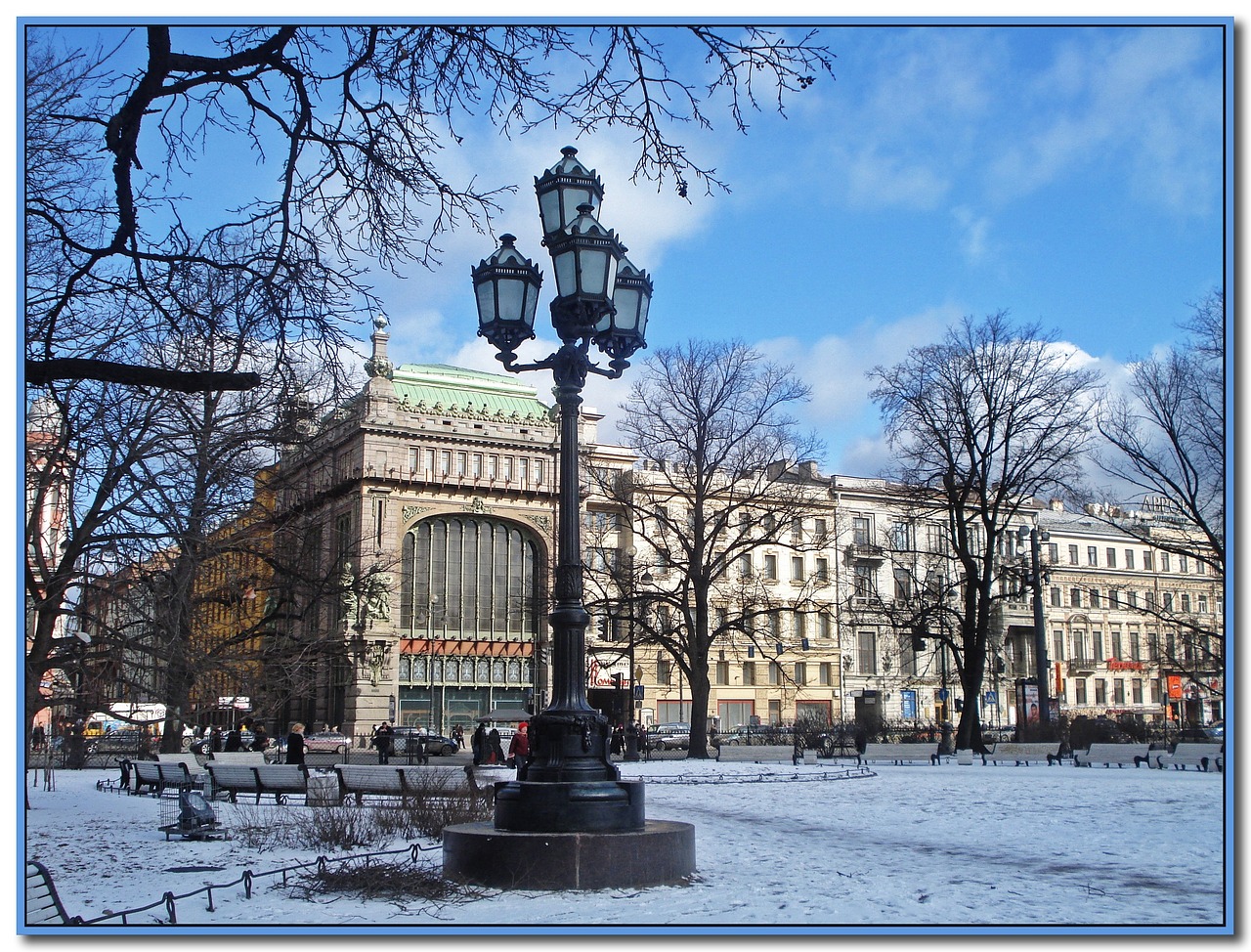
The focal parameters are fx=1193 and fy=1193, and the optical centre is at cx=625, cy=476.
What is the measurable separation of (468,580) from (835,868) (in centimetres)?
5971

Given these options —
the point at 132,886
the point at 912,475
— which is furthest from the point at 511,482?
the point at 132,886

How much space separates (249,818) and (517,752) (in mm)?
10667

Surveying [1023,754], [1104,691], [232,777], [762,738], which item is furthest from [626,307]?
[1104,691]

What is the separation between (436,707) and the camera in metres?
66.4

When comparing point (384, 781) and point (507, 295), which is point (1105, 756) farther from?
point (507, 295)

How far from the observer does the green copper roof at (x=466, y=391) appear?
71.0 m

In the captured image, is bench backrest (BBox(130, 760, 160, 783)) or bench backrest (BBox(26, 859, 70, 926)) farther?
bench backrest (BBox(130, 760, 160, 783))

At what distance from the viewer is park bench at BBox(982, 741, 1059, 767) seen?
31844mm

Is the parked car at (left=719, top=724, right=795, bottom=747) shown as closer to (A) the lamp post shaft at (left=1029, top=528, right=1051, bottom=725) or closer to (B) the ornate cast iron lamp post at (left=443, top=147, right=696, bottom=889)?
(A) the lamp post shaft at (left=1029, top=528, right=1051, bottom=725)

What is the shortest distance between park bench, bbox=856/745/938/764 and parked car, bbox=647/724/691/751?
14.3m

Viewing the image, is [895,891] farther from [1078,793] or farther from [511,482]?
[511,482]

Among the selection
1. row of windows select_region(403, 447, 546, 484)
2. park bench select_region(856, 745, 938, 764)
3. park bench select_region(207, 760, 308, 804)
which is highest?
row of windows select_region(403, 447, 546, 484)

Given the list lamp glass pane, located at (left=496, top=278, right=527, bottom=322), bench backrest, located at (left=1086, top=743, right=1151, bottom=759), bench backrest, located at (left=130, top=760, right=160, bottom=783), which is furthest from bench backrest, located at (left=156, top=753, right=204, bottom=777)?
bench backrest, located at (left=1086, top=743, right=1151, bottom=759)
